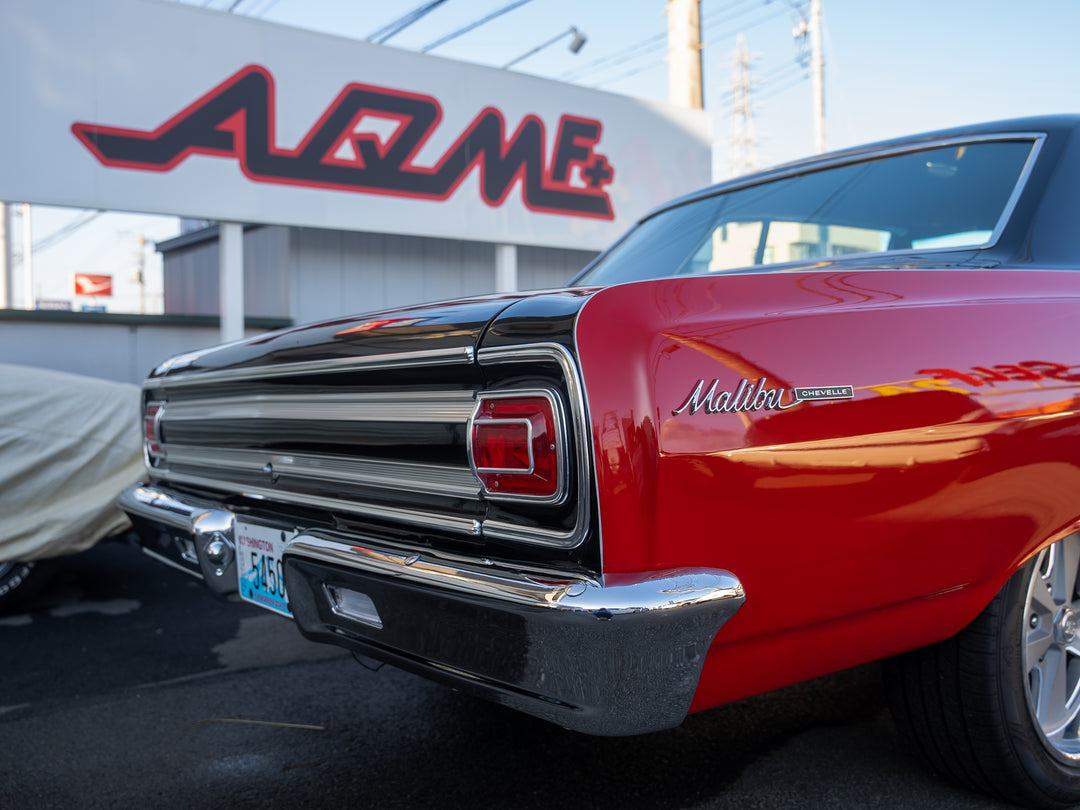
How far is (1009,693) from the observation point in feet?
6.74

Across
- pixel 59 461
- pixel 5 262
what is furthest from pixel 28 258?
pixel 59 461

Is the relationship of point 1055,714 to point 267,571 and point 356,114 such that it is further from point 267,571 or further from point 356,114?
point 356,114

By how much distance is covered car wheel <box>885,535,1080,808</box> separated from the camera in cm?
205

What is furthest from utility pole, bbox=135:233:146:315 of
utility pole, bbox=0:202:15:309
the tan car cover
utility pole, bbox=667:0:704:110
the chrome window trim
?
the chrome window trim

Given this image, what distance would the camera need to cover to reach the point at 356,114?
9133 mm

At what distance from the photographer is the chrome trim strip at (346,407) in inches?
67.9

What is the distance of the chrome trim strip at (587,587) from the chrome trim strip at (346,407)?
11.6 inches

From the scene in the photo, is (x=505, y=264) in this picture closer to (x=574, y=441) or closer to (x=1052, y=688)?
(x=1052, y=688)

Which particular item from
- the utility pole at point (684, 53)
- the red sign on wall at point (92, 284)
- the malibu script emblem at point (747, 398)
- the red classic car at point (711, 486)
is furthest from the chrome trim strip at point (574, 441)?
the red sign on wall at point (92, 284)

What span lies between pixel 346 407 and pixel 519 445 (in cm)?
60

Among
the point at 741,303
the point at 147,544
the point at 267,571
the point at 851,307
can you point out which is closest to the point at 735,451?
the point at 741,303

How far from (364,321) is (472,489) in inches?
21.0

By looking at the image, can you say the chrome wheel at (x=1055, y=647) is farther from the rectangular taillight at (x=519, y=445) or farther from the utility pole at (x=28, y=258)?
the utility pole at (x=28, y=258)

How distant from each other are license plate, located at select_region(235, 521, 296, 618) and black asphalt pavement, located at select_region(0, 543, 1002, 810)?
0.51 metres
